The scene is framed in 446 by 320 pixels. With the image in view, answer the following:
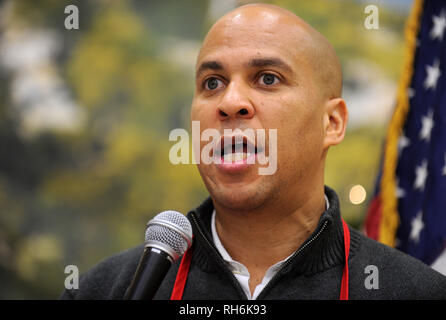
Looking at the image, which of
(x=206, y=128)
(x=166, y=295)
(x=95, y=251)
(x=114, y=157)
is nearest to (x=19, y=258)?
(x=95, y=251)

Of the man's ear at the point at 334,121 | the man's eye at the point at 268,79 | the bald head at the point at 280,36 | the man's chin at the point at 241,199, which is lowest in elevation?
the man's chin at the point at 241,199

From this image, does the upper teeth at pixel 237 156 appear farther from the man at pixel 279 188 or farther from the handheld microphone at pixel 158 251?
the handheld microphone at pixel 158 251

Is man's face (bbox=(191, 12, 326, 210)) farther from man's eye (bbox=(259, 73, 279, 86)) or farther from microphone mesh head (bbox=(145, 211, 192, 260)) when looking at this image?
microphone mesh head (bbox=(145, 211, 192, 260))

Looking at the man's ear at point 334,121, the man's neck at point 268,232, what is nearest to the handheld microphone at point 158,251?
the man's neck at point 268,232

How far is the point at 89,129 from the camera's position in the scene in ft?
15.5

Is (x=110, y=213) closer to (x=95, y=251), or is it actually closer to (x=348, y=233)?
(x=95, y=251)

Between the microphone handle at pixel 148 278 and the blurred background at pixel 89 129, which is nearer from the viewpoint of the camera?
the microphone handle at pixel 148 278

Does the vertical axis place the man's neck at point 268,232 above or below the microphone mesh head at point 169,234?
below

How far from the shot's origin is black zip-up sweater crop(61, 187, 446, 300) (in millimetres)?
1634

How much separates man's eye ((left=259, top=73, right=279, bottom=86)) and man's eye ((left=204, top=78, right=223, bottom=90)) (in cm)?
16

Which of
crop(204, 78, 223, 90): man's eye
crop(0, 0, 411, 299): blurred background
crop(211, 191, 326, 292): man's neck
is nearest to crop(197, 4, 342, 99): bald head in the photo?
crop(204, 78, 223, 90): man's eye

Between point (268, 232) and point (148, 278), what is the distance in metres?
0.64

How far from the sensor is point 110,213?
15.3 feet

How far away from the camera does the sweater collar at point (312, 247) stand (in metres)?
1.66
